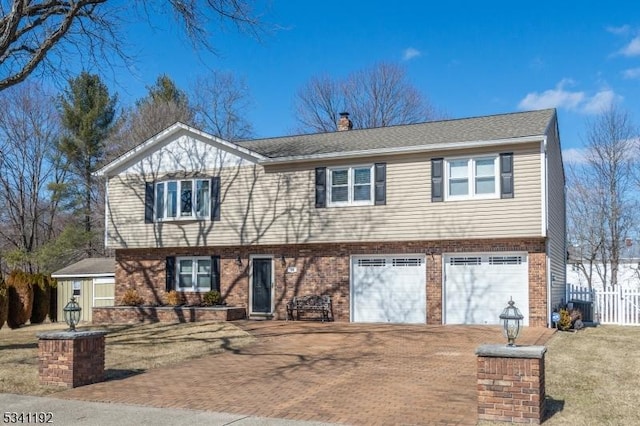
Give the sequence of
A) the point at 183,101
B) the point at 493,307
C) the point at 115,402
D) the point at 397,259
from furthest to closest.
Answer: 1. the point at 183,101
2. the point at 397,259
3. the point at 493,307
4. the point at 115,402

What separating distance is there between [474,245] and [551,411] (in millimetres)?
10672

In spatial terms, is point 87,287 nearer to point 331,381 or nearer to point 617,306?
point 331,381

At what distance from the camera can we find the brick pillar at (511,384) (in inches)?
289

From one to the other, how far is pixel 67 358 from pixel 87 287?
55.0 feet

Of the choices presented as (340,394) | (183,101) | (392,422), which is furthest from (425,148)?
(183,101)

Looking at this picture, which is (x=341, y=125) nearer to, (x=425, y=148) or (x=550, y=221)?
(x=425, y=148)

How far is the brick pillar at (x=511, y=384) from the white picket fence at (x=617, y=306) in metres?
14.7

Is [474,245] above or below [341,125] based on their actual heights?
below

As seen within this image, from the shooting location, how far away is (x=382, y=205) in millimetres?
19344

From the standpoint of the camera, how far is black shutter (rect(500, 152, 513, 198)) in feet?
58.1

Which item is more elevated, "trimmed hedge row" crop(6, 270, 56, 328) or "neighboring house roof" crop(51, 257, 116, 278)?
"neighboring house roof" crop(51, 257, 116, 278)

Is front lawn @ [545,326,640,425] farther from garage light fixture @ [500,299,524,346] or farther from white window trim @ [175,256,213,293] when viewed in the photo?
white window trim @ [175,256,213,293]

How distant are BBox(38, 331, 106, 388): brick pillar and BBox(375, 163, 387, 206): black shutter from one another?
35.2 ft

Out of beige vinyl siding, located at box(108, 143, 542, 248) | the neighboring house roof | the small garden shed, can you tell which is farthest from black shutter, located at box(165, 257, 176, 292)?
the small garden shed
